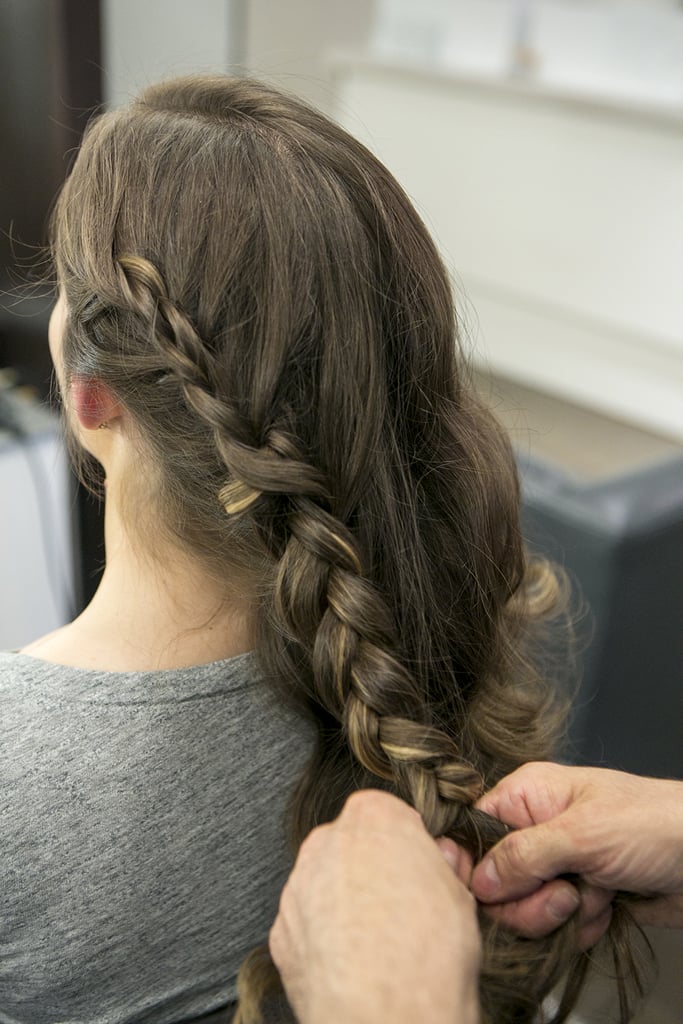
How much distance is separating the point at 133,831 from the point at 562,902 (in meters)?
0.33

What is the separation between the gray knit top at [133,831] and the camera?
0.76 meters

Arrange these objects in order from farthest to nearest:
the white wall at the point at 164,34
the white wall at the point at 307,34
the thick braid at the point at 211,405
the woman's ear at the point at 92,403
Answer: the white wall at the point at 307,34 → the white wall at the point at 164,34 → the woman's ear at the point at 92,403 → the thick braid at the point at 211,405

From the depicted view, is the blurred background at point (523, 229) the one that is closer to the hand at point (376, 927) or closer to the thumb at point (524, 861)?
the thumb at point (524, 861)

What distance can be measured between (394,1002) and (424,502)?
1.40 feet

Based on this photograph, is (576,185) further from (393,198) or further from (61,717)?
(61,717)

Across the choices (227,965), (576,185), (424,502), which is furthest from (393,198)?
(576,185)

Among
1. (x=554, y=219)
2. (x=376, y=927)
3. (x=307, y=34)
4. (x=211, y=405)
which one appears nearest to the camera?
(x=376, y=927)

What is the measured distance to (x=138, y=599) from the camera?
0.82m

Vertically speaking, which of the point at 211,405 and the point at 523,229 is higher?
the point at 211,405

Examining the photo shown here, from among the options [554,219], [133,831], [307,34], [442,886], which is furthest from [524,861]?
[307,34]

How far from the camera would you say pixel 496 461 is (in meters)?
0.90

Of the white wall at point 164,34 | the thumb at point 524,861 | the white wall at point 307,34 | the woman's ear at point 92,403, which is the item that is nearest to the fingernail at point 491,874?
the thumb at point 524,861

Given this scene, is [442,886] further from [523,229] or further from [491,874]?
[523,229]

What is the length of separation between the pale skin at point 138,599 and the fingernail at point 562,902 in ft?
1.01
